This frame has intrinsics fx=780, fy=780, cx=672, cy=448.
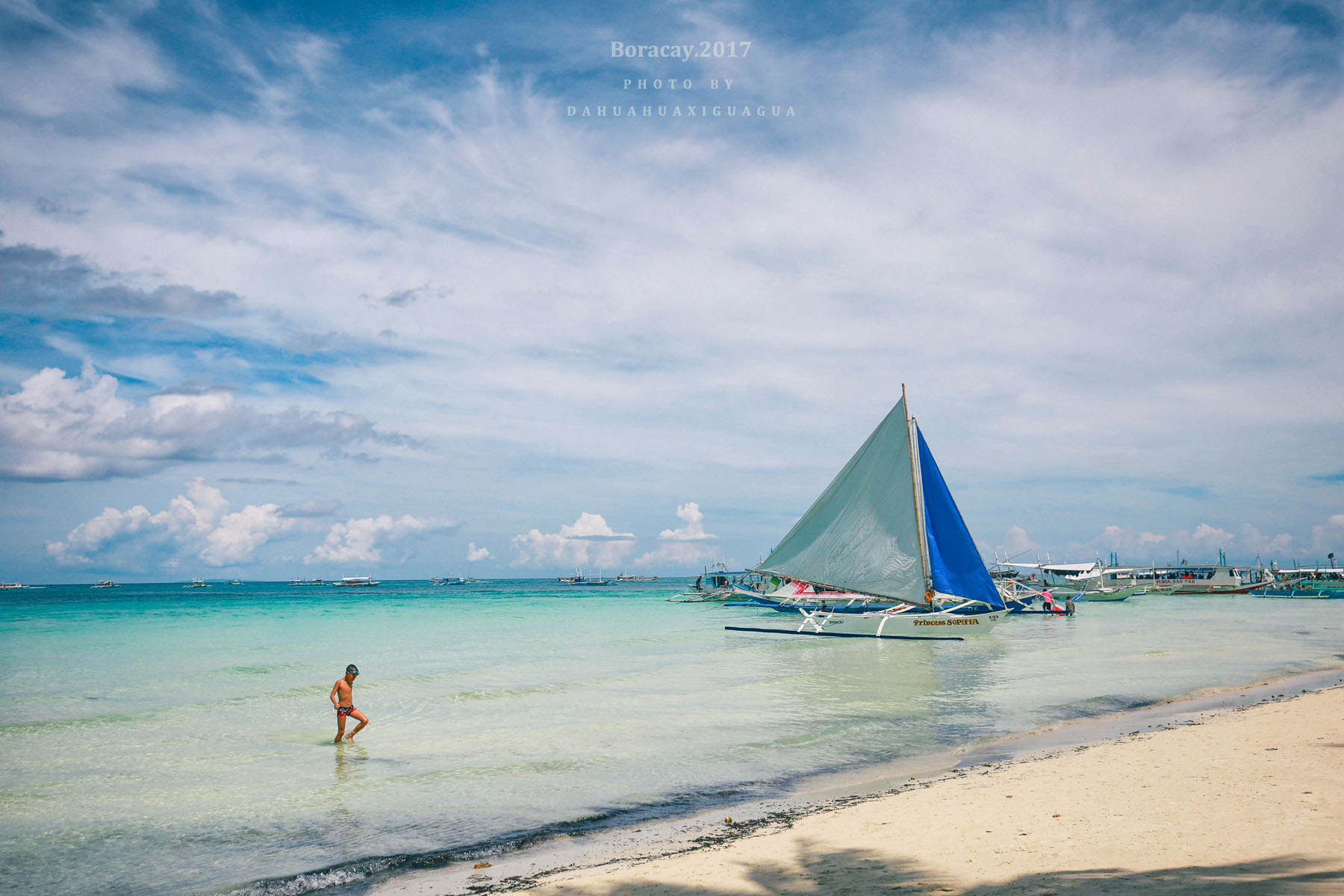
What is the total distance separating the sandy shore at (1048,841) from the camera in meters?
6.91

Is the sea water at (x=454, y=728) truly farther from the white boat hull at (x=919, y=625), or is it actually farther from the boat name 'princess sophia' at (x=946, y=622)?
the boat name 'princess sophia' at (x=946, y=622)

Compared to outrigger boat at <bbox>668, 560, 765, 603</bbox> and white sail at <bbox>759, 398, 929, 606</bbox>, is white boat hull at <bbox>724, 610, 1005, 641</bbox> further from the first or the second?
outrigger boat at <bbox>668, 560, 765, 603</bbox>

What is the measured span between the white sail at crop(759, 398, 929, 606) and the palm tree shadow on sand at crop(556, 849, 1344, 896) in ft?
81.0

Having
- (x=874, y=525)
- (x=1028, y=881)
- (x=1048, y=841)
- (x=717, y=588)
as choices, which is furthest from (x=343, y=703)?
(x=717, y=588)

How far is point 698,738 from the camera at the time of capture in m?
16.8

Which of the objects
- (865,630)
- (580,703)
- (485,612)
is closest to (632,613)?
(485,612)

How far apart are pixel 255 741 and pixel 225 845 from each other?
7.38m

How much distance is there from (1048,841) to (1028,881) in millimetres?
1474

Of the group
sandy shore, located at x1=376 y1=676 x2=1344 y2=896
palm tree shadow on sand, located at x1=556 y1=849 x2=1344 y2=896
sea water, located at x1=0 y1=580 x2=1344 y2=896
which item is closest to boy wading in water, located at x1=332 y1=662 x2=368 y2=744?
sea water, located at x1=0 y1=580 x2=1344 y2=896

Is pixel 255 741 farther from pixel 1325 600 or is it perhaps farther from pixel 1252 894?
pixel 1325 600

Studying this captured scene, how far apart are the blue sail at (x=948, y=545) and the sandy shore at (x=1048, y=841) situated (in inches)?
815

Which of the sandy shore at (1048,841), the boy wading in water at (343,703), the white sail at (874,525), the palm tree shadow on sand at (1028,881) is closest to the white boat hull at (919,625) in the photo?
the white sail at (874,525)

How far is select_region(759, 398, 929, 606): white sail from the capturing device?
105ft

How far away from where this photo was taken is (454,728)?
60.7 feet
